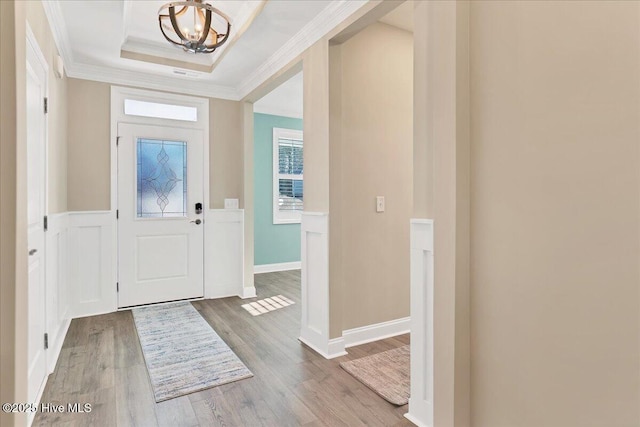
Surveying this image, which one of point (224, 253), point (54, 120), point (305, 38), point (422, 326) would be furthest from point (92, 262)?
point (422, 326)

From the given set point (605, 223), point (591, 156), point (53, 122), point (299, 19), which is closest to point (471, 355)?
point (605, 223)

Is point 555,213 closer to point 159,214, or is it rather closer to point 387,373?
point 387,373

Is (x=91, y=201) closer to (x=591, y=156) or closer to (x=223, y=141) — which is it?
(x=223, y=141)

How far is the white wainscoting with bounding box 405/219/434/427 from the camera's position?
73.4 inches

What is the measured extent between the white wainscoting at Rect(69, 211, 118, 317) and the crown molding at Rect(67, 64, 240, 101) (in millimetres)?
1460

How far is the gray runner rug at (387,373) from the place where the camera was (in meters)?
2.17

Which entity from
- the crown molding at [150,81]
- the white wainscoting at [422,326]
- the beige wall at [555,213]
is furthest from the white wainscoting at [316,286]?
the crown molding at [150,81]

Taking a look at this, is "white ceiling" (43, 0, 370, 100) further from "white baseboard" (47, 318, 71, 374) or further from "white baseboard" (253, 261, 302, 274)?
"white baseboard" (253, 261, 302, 274)

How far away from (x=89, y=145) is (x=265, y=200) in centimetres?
283

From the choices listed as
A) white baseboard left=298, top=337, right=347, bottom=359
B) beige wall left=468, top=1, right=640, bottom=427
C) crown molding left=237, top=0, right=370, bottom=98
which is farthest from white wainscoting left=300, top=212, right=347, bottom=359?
crown molding left=237, top=0, right=370, bottom=98

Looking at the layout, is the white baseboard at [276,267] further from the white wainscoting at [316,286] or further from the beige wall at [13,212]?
the beige wall at [13,212]

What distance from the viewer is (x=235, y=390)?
2.22 meters

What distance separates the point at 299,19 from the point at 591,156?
2.31 metres

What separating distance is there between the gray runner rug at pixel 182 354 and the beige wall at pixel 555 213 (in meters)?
1.66
